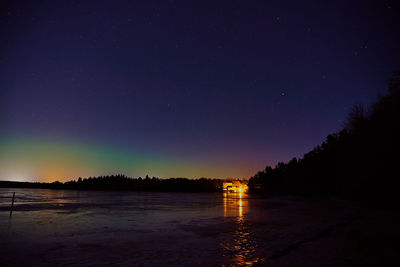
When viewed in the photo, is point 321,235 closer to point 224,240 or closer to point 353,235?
point 353,235

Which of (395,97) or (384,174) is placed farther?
(384,174)

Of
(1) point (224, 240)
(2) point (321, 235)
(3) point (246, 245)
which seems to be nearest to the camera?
(3) point (246, 245)

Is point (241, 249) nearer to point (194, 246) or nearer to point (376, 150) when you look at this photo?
point (194, 246)

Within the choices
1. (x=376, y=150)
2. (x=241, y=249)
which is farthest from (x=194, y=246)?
(x=376, y=150)

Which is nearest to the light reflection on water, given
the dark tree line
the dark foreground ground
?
the dark foreground ground

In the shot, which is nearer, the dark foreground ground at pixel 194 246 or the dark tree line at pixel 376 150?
the dark foreground ground at pixel 194 246

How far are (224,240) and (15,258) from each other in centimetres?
655

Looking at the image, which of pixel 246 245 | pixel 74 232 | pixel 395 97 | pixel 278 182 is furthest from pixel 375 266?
pixel 278 182

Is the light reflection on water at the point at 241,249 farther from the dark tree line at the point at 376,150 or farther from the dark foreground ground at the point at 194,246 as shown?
the dark tree line at the point at 376,150

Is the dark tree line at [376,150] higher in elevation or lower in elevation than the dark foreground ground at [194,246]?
higher

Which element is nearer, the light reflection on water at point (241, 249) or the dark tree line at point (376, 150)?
the light reflection on water at point (241, 249)

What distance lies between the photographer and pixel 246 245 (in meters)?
9.34

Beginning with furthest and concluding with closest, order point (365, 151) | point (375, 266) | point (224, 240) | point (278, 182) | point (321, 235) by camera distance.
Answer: point (278, 182) → point (365, 151) → point (321, 235) → point (224, 240) → point (375, 266)

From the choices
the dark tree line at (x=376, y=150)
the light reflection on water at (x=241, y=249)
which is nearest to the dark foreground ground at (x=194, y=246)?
the light reflection on water at (x=241, y=249)
